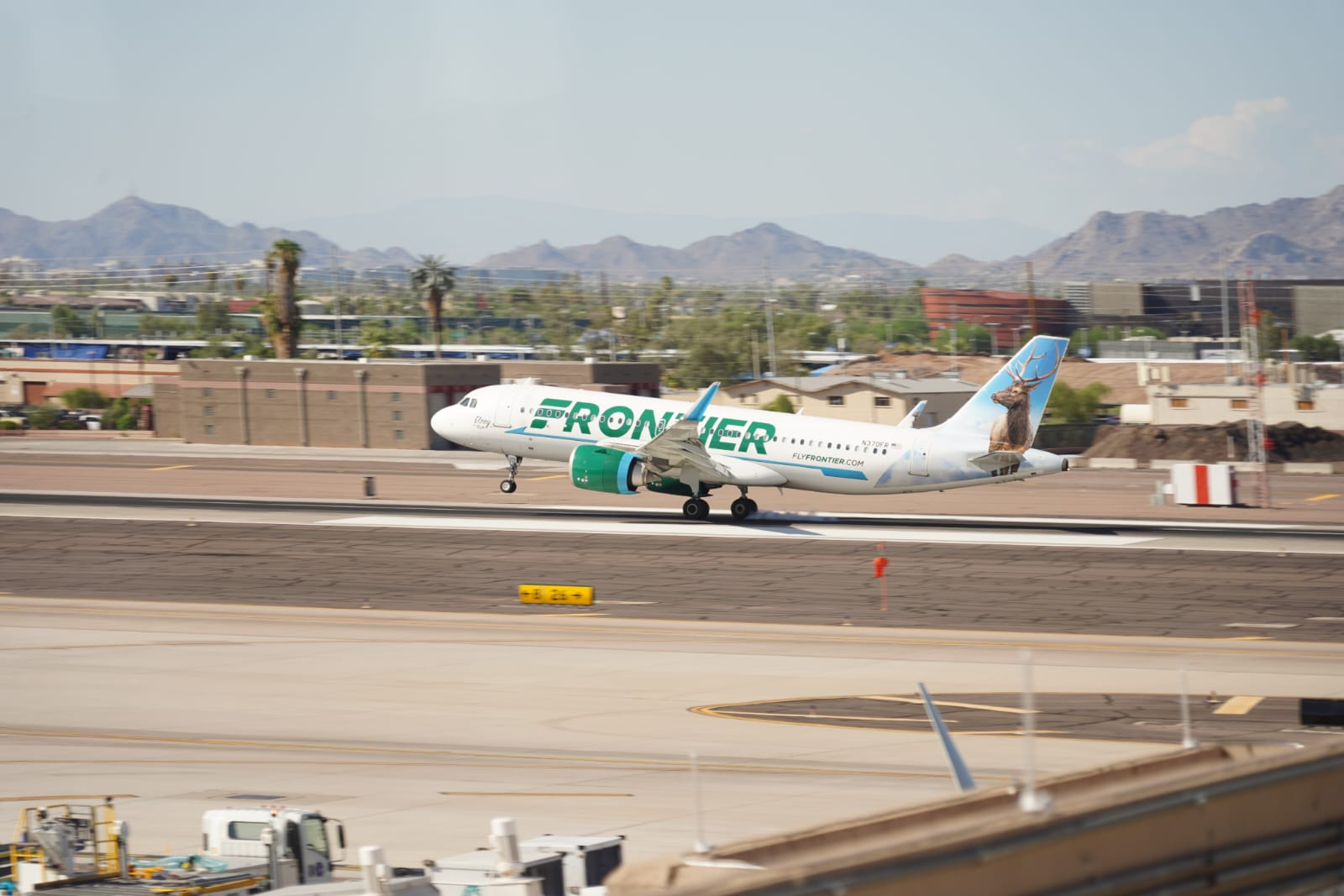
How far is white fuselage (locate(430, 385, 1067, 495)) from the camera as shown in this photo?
50.6m

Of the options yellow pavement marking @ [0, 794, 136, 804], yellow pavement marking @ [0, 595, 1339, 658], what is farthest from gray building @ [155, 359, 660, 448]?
yellow pavement marking @ [0, 794, 136, 804]

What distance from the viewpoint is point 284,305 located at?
12531cm

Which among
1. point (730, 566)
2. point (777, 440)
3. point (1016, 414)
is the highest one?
point (1016, 414)

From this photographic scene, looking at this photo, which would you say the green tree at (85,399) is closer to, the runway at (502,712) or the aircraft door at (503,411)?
the aircraft door at (503,411)

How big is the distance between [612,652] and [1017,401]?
73.0 feet

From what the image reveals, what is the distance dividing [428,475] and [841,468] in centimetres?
2903

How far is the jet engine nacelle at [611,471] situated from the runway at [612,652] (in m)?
1.73

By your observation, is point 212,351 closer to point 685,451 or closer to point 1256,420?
point 685,451

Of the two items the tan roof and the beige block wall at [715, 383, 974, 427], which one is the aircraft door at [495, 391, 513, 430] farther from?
the tan roof

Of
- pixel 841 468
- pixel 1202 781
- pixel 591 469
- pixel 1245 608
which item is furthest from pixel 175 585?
pixel 1202 781

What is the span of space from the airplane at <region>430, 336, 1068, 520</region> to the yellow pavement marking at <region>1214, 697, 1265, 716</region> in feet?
72.1

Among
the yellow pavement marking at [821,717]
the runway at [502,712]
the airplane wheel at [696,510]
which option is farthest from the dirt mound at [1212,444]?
the yellow pavement marking at [821,717]

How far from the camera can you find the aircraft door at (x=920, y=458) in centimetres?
5080

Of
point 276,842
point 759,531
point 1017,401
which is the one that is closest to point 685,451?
point 759,531
